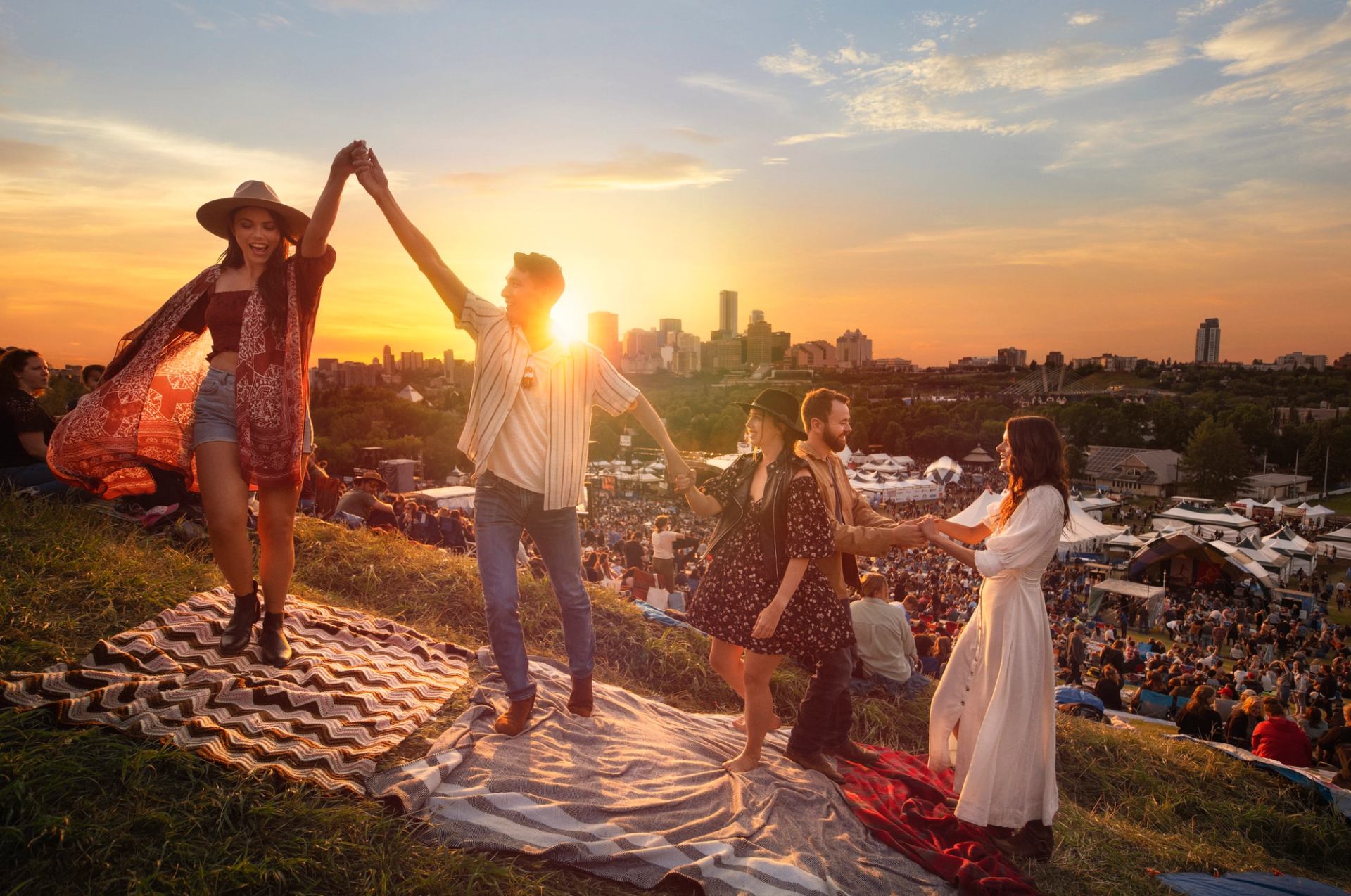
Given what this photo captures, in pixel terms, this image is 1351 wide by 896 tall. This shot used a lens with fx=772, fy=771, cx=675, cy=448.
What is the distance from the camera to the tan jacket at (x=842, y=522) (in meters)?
3.72

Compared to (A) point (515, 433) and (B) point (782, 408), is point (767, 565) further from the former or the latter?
(A) point (515, 433)

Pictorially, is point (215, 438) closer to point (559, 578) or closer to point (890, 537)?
point (559, 578)

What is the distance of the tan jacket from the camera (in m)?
3.72

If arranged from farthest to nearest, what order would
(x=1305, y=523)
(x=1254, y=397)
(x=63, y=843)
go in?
1. (x=1254, y=397)
2. (x=1305, y=523)
3. (x=63, y=843)

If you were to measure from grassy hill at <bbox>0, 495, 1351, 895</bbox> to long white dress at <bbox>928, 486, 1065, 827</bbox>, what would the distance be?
331mm

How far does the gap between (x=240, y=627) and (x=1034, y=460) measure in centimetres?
Answer: 366

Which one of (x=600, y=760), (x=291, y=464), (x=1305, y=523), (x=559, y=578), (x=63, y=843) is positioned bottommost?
(x=1305, y=523)

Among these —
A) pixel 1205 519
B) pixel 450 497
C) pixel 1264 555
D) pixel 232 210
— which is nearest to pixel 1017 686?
pixel 232 210

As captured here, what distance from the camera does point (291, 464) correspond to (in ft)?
11.2

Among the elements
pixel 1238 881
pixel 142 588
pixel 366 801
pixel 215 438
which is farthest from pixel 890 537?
pixel 142 588

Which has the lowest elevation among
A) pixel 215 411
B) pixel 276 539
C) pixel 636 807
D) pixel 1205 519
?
pixel 1205 519

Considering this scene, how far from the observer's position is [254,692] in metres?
3.23

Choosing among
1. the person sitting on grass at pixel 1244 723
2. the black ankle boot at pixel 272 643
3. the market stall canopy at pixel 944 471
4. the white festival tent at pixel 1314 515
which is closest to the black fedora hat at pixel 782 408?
the black ankle boot at pixel 272 643

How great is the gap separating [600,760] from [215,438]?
2150 millimetres
